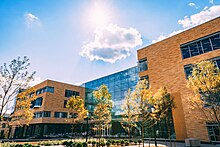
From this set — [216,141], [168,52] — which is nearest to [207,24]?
[168,52]

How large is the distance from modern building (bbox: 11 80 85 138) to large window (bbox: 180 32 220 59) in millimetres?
31297

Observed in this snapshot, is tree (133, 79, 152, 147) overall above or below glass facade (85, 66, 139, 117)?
below

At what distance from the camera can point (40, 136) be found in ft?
121

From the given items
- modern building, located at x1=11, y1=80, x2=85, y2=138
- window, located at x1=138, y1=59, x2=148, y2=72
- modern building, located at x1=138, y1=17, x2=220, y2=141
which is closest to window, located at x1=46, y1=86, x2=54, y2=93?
modern building, located at x1=11, y1=80, x2=85, y2=138

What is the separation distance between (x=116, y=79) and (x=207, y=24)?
2592cm

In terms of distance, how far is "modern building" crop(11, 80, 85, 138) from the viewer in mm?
37344

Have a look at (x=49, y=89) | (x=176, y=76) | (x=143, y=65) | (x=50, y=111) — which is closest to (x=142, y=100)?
(x=176, y=76)

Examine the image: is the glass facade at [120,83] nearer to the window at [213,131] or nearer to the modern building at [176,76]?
the modern building at [176,76]

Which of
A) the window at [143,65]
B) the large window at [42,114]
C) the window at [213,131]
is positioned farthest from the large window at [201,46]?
the large window at [42,114]

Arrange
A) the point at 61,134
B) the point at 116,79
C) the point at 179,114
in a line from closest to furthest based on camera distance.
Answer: the point at 179,114, the point at 61,134, the point at 116,79

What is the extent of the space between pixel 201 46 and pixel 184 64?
10.9 feet

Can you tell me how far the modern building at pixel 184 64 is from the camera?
20281 millimetres

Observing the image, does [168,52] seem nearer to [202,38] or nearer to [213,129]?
[202,38]

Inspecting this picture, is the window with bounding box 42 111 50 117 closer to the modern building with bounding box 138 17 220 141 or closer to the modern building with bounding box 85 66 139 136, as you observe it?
the modern building with bounding box 85 66 139 136
